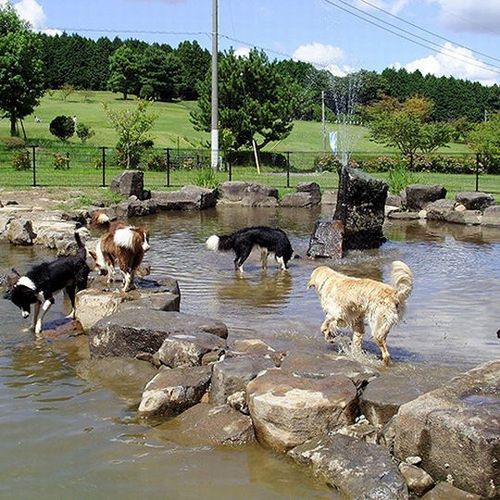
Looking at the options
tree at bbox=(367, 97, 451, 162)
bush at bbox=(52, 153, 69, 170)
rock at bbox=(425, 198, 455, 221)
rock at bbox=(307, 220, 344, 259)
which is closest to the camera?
rock at bbox=(307, 220, 344, 259)

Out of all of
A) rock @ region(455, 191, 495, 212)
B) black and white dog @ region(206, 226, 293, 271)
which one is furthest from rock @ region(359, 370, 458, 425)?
rock @ region(455, 191, 495, 212)

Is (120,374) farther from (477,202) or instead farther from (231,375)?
(477,202)

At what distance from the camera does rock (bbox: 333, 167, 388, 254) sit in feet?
55.9

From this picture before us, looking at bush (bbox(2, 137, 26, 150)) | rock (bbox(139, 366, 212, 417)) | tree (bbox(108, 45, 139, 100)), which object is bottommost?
rock (bbox(139, 366, 212, 417))

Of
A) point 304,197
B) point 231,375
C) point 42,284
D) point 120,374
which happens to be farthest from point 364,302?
point 304,197

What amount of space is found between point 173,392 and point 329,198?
2118cm

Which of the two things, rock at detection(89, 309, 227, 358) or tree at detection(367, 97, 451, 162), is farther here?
tree at detection(367, 97, 451, 162)

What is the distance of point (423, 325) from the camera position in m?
9.98

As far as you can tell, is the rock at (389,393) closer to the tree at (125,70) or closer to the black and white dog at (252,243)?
the black and white dog at (252,243)

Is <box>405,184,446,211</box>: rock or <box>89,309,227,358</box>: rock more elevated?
<box>405,184,446,211</box>: rock

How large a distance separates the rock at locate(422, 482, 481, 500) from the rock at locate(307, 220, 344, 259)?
10.7 metres

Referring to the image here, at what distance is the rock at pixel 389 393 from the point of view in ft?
19.6

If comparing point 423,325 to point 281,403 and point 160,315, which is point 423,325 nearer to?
point 160,315

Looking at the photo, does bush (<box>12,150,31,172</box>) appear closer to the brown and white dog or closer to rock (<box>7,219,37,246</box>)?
rock (<box>7,219,37,246</box>)
